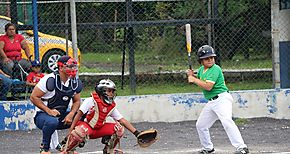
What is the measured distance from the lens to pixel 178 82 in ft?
50.8

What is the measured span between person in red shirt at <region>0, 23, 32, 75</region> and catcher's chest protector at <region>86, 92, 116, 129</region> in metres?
4.74

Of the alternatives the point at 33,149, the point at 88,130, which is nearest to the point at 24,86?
the point at 33,149

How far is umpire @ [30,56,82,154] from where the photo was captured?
9922mm

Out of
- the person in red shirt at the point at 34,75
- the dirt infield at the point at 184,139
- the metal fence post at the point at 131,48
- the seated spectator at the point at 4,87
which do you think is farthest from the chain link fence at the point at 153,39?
the dirt infield at the point at 184,139

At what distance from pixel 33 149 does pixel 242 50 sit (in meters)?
5.97

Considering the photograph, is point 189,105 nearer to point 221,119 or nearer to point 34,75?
point 34,75

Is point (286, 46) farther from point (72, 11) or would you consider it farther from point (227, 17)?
point (72, 11)

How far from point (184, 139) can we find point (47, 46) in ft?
16.9

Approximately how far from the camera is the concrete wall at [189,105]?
1397cm

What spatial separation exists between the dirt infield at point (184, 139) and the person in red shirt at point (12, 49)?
1440mm

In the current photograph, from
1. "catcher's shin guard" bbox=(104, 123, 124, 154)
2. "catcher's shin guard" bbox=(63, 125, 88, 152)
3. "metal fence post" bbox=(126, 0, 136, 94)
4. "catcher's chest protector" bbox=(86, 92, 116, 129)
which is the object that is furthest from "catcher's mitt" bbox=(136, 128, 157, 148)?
"metal fence post" bbox=(126, 0, 136, 94)

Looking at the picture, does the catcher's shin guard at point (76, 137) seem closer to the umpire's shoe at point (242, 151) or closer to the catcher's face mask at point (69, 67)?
the catcher's face mask at point (69, 67)

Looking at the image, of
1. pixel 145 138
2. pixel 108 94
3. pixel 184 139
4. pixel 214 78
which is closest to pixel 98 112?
pixel 108 94

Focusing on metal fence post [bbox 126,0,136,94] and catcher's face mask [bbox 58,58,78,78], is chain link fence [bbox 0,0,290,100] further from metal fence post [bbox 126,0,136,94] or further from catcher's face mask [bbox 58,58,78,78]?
catcher's face mask [bbox 58,58,78,78]
